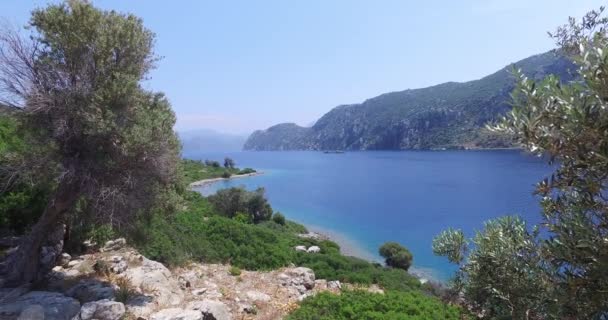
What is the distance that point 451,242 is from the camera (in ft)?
21.5

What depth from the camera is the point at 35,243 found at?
10.7 metres

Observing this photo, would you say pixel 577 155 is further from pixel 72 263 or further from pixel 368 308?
pixel 72 263

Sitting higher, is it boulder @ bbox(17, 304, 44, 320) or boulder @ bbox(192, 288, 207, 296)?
boulder @ bbox(17, 304, 44, 320)

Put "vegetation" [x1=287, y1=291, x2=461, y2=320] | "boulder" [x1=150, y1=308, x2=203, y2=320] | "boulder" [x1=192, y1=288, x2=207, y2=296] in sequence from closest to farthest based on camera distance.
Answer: "boulder" [x1=150, y1=308, x2=203, y2=320]
"vegetation" [x1=287, y1=291, x2=461, y2=320]
"boulder" [x1=192, y1=288, x2=207, y2=296]

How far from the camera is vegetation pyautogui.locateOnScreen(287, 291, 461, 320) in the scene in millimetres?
11859

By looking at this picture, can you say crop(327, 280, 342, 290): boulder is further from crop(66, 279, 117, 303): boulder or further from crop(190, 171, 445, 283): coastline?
crop(190, 171, 445, 283): coastline

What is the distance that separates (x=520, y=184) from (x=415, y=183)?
24.0 m

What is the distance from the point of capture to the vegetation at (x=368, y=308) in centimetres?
1186

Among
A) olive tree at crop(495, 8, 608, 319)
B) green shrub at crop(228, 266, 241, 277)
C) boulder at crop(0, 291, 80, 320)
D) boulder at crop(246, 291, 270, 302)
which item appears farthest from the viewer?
green shrub at crop(228, 266, 241, 277)

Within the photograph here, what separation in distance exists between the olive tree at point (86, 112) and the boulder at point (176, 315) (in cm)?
276

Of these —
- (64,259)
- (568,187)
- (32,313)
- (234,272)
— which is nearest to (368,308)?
(234,272)

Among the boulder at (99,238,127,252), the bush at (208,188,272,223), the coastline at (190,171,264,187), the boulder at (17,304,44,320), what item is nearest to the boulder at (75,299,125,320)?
the boulder at (17,304,44,320)

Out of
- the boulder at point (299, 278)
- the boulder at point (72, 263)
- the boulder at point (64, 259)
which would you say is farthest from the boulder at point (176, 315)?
the boulder at point (299, 278)

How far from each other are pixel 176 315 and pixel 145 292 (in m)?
1.97
